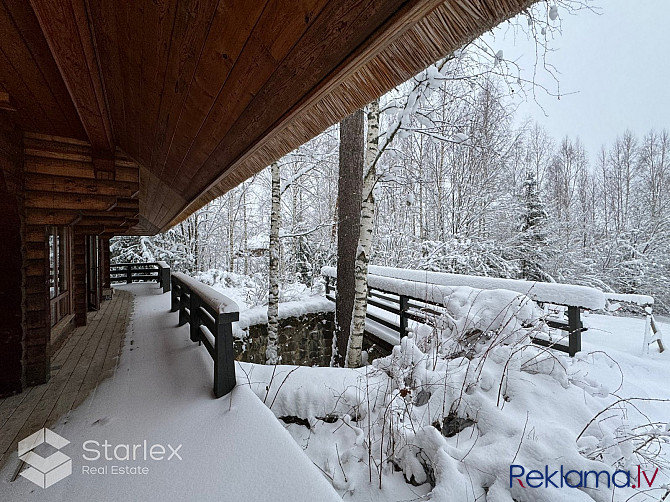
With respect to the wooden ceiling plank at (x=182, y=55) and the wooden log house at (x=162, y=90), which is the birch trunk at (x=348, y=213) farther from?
the wooden ceiling plank at (x=182, y=55)

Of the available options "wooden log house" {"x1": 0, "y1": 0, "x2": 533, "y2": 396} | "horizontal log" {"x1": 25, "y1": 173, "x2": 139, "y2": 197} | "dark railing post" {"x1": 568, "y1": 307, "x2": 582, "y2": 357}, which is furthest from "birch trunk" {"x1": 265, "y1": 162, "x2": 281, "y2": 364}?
Result: "dark railing post" {"x1": 568, "y1": 307, "x2": 582, "y2": 357}

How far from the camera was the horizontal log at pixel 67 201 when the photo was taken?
293 cm

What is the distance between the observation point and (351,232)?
541 cm

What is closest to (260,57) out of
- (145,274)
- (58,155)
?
(58,155)

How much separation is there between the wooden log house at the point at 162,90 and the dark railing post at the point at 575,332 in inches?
133

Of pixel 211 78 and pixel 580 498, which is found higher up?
pixel 211 78

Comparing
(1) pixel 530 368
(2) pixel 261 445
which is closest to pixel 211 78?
(2) pixel 261 445

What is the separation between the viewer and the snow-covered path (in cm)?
154

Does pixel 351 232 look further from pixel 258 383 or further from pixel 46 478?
pixel 46 478

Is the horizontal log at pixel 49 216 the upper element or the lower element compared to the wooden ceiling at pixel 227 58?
lower

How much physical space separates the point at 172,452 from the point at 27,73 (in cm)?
224

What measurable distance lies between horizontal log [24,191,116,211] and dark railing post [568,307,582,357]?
16.3ft

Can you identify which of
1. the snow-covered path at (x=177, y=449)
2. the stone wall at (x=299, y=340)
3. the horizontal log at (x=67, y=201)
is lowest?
the stone wall at (x=299, y=340)

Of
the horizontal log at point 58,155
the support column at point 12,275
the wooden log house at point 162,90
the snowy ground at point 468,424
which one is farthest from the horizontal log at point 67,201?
the snowy ground at point 468,424
